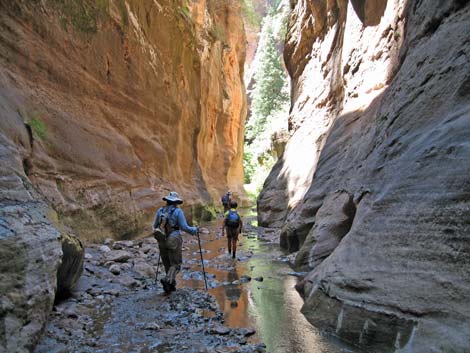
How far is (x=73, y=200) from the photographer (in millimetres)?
8367

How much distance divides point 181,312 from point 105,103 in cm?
774

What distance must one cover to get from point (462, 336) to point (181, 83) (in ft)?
52.1

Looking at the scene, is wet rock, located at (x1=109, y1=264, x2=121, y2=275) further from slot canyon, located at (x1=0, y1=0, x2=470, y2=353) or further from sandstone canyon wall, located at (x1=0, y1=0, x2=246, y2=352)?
sandstone canyon wall, located at (x1=0, y1=0, x2=246, y2=352)

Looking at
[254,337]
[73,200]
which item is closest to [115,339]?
[254,337]

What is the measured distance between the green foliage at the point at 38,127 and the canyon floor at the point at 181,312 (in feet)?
8.80

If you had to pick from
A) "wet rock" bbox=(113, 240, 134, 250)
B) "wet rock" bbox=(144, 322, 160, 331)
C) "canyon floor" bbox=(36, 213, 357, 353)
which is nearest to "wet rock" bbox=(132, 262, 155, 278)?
"canyon floor" bbox=(36, 213, 357, 353)

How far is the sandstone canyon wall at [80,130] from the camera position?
347cm

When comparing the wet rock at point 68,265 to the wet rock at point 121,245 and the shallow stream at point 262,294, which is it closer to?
the shallow stream at point 262,294

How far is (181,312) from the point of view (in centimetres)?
516

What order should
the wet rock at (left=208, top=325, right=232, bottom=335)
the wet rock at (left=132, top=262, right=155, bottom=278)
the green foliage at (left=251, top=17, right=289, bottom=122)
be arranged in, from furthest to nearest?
1. the green foliage at (left=251, top=17, right=289, bottom=122)
2. the wet rock at (left=132, top=262, right=155, bottom=278)
3. the wet rock at (left=208, top=325, right=232, bottom=335)

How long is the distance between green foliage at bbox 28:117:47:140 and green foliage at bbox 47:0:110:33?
9.78 ft

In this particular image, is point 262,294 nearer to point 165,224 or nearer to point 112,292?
point 165,224

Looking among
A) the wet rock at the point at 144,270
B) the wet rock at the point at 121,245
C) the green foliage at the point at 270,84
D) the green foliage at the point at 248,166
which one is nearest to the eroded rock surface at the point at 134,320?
the wet rock at the point at 144,270

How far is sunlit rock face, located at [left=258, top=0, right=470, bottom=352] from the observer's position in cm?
343
